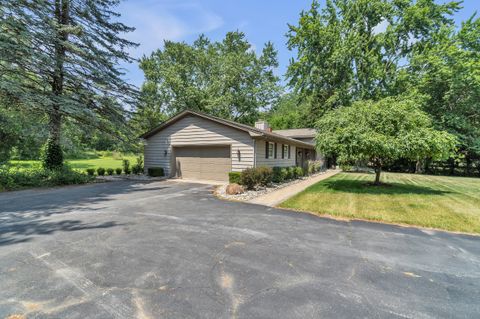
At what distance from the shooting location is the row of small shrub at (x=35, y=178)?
32.4 ft

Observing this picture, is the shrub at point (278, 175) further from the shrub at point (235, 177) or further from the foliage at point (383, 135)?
the foliage at point (383, 135)

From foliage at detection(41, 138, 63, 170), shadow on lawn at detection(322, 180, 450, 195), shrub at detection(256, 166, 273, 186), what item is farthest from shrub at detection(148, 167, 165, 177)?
shadow on lawn at detection(322, 180, 450, 195)

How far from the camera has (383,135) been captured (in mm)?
9672

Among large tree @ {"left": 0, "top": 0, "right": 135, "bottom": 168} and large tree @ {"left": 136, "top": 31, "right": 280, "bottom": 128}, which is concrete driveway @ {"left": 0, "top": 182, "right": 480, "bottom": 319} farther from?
large tree @ {"left": 136, "top": 31, "right": 280, "bottom": 128}

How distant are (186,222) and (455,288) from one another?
499cm

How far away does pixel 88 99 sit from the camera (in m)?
14.1

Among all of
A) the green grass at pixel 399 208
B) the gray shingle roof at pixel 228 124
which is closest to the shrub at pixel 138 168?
the gray shingle roof at pixel 228 124

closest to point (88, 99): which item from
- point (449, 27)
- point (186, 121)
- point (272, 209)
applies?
point (186, 121)

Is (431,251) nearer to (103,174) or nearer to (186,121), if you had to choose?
(186,121)

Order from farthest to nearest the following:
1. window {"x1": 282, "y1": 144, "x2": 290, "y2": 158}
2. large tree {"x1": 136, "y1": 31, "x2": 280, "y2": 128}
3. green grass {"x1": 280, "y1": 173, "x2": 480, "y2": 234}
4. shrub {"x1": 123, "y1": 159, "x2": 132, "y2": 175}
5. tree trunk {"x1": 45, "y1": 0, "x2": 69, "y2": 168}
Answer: large tree {"x1": 136, "y1": 31, "x2": 280, "y2": 128}, shrub {"x1": 123, "y1": 159, "x2": 132, "y2": 175}, window {"x1": 282, "y1": 144, "x2": 290, "y2": 158}, tree trunk {"x1": 45, "y1": 0, "x2": 69, "y2": 168}, green grass {"x1": 280, "y1": 173, "x2": 480, "y2": 234}

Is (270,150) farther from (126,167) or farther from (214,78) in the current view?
(214,78)

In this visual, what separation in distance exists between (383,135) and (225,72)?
20126 millimetres

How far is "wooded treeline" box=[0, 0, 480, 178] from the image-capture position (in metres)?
11.6

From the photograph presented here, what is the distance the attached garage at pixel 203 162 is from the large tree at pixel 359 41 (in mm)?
14617
